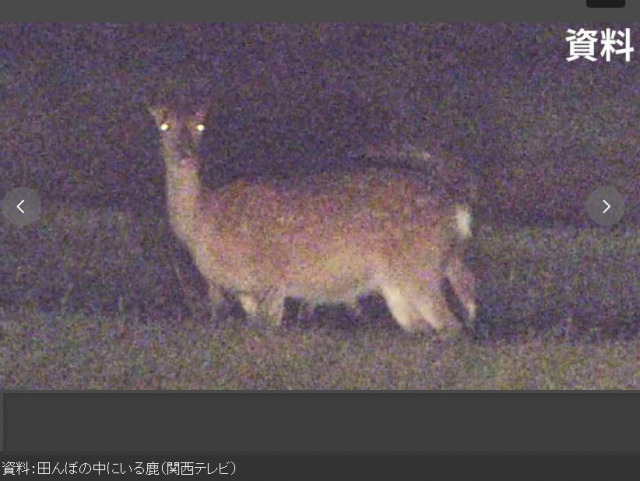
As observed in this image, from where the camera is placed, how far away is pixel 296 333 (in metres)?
6.41

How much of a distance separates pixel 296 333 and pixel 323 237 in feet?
2.49

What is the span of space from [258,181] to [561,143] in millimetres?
3781

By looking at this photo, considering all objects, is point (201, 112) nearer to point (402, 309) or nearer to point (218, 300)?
point (218, 300)

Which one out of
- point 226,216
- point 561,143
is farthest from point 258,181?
point 561,143

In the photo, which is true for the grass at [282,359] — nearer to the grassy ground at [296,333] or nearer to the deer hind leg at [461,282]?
the grassy ground at [296,333]

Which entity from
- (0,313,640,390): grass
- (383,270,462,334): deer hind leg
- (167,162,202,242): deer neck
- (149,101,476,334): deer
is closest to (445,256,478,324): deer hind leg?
(149,101,476,334): deer

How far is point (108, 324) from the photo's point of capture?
650cm

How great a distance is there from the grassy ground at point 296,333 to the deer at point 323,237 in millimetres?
226

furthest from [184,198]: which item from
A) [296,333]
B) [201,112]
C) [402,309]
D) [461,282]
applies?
[461,282]

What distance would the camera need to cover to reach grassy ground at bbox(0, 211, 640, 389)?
5.56 metres

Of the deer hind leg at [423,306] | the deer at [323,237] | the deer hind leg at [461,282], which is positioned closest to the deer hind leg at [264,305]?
the deer at [323,237]

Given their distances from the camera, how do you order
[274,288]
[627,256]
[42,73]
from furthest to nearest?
[42,73]
[627,256]
[274,288]

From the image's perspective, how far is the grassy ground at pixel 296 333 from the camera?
556cm

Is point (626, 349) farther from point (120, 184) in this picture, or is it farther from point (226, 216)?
point (120, 184)
